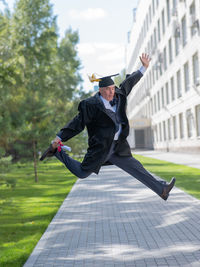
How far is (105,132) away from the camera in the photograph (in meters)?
5.03

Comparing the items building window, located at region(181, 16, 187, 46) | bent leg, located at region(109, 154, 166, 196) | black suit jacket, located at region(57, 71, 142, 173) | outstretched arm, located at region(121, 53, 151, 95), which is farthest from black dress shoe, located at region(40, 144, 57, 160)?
Result: building window, located at region(181, 16, 187, 46)

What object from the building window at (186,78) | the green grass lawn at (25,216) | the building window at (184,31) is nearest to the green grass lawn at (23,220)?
the green grass lawn at (25,216)

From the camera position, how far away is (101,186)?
14.5 m

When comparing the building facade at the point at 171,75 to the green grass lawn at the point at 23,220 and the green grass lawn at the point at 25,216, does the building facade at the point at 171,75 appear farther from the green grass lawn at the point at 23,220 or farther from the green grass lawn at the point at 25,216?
the green grass lawn at the point at 23,220

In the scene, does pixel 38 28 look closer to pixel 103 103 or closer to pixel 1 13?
pixel 1 13

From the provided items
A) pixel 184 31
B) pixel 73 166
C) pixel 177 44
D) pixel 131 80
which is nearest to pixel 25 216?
pixel 73 166

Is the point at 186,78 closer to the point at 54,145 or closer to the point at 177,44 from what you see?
the point at 177,44

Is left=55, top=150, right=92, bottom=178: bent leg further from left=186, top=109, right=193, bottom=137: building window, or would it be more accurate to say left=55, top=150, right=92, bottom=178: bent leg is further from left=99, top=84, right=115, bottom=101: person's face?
left=186, top=109, right=193, bottom=137: building window

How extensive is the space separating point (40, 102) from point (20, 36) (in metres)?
17.7

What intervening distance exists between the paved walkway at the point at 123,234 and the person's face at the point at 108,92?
207 centimetres

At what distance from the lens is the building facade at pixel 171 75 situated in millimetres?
30609

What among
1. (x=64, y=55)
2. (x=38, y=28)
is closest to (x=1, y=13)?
(x=38, y=28)

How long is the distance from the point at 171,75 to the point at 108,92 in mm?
35679

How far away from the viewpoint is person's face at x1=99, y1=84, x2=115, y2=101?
16.4 feet
